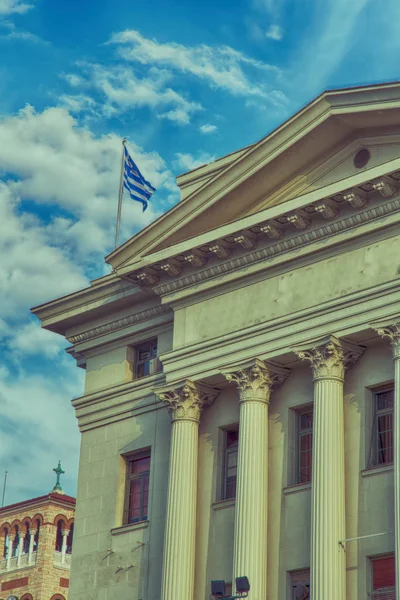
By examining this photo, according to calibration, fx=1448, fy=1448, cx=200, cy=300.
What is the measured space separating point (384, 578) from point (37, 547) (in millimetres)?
50737

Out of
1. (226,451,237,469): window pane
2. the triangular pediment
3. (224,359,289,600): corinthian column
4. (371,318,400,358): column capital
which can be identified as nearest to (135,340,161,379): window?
the triangular pediment

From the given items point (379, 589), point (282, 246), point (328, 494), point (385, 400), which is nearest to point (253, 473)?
point (328, 494)

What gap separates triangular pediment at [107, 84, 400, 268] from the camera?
39.8 metres

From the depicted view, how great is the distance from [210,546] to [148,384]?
6287mm

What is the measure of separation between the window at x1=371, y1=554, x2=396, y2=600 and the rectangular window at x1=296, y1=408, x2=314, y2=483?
11.7 ft

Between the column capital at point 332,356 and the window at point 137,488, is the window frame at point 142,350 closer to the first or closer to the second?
the window at point 137,488

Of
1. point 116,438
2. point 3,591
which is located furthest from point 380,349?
point 3,591

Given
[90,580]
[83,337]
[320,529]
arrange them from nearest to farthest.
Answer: [320,529]
[90,580]
[83,337]

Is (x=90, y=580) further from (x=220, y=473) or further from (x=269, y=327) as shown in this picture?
(x=269, y=327)

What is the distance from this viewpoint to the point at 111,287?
153 ft

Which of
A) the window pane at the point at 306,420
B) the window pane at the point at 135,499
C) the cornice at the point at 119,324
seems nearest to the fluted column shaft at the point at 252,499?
the window pane at the point at 306,420

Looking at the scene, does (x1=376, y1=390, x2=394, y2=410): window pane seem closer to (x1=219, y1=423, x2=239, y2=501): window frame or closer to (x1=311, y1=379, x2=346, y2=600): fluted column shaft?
(x1=311, y1=379, x2=346, y2=600): fluted column shaft

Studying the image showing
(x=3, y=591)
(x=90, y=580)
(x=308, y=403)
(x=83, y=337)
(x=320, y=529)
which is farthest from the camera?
(x=3, y=591)

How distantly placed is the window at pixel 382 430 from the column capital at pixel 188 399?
19.5ft
